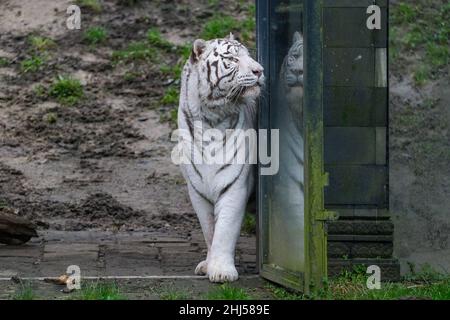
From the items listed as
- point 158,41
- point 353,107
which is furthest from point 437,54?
point 353,107

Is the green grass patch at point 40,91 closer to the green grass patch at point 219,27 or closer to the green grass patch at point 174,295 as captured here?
the green grass patch at point 219,27

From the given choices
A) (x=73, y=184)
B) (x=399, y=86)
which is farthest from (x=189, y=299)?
(x=399, y=86)

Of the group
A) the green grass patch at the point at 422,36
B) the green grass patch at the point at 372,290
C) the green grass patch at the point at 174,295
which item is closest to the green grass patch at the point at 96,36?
the green grass patch at the point at 422,36

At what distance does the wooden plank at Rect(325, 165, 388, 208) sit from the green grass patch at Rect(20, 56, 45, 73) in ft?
19.4

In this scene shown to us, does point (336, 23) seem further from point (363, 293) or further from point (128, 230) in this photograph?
point (128, 230)

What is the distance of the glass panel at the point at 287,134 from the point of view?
6676mm

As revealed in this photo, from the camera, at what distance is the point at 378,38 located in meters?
7.25

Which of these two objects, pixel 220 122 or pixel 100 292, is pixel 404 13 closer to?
pixel 220 122

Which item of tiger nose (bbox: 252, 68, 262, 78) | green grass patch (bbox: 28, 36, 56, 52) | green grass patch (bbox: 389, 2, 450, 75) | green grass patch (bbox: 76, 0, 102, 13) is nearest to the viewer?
tiger nose (bbox: 252, 68, 262, 78)

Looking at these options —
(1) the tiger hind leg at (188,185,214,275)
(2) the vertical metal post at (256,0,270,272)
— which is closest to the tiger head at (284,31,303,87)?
(2) the vertical metal post at (256,0,270,272)

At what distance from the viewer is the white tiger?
7.08 metres

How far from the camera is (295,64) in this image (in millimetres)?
6863

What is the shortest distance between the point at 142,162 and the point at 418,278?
164 inches

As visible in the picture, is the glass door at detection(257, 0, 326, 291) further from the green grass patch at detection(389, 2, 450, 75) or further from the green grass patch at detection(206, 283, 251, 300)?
the green grass patch at detection(389, 2, 450, 75)
